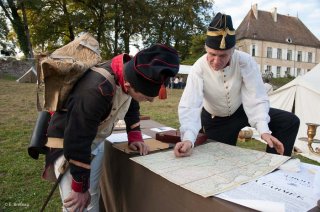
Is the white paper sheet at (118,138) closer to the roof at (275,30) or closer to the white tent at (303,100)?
the white tent at (303,100)

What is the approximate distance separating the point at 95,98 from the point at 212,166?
27.0 inches

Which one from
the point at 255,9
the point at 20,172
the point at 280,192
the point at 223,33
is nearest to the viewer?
the point at 280,192

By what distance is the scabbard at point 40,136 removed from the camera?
183 centimetres

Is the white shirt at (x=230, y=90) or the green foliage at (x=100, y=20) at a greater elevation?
the green foliage at (x=100, y=20)

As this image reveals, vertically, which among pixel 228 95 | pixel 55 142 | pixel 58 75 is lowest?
pixel 55 142

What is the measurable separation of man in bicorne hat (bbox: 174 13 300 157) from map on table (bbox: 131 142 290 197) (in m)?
0.29

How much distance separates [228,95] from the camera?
2.46 meters

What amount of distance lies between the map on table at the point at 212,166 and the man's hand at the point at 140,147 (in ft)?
0.26

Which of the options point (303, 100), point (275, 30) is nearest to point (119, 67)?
point (303, 100)

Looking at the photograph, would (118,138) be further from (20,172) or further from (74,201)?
(20,172)

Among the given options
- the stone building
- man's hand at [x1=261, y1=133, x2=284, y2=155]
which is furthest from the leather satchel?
the stone building

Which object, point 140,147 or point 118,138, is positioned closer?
point 140,147

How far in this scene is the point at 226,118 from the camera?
2.64 meters

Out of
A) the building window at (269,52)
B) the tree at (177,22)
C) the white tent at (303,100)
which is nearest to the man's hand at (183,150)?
the white tent at (303,100)
